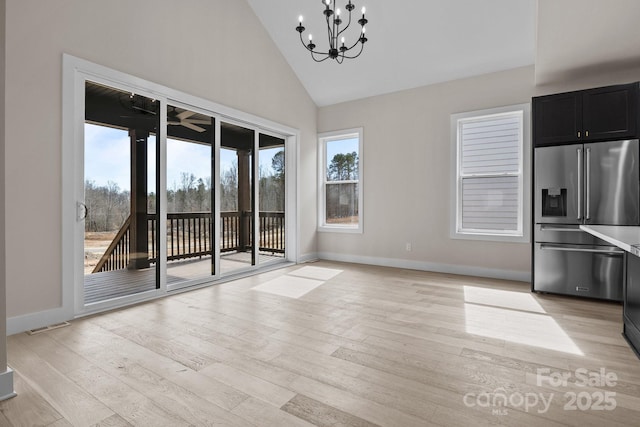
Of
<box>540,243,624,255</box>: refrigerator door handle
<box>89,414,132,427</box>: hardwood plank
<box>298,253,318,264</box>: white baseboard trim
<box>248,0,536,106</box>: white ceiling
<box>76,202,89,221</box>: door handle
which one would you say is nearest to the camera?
<box>89,414,132,427</box>: hardwood plank

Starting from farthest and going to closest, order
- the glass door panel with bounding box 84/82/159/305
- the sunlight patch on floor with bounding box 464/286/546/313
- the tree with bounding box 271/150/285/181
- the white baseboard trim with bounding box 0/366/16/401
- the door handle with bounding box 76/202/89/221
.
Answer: the tree with bounding box 271/150/285/181 < the sunlight patch on floor with bounding box 464/286/546/313 < the glass door panel with bounding box 84/82/159/305 < the door handle with bounding box 76/202/89/221 < the white baseboard trim with bounding box 0/366/16/401

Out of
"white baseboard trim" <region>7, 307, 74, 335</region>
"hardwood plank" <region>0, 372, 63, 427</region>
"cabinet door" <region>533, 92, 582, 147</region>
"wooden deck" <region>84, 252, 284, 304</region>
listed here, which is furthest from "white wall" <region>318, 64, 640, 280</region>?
"hardwood plank" <region>0, 372, 63, 427</region>

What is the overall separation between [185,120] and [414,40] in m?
3.27

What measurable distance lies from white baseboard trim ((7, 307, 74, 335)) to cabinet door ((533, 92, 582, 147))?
5.14 meters

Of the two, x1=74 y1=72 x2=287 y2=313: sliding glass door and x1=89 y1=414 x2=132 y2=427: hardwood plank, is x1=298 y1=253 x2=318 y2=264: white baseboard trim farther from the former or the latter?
x1=89 y1=414 x2=132 y2=427: hardwood plank

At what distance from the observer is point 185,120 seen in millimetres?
4141

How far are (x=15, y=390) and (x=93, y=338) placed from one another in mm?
727

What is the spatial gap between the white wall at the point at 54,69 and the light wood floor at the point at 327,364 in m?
0.67

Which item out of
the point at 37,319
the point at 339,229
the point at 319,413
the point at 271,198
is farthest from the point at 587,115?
the point at 37,319

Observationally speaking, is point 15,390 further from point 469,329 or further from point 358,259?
point 358,259

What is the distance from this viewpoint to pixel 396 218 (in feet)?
18.1

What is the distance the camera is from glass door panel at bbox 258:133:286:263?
5348 mm

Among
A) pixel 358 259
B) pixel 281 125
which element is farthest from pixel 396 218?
pixel 281 125

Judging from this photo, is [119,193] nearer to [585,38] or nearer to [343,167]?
[343,167]
